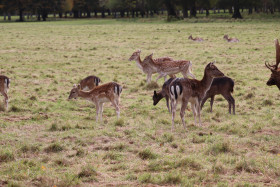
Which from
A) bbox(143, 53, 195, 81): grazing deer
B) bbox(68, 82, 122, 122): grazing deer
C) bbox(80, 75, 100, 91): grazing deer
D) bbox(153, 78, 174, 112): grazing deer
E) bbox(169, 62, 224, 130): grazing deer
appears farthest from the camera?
bbox(143, 53, 195, 81): grazing deer

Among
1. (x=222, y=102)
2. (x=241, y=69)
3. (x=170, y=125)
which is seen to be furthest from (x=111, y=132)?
(x=241, y=69)

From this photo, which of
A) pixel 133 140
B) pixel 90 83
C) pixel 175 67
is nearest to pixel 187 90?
pixel 133 140

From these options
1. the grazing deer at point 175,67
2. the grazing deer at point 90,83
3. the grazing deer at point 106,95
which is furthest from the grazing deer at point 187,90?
the grazing deer at point 175,67

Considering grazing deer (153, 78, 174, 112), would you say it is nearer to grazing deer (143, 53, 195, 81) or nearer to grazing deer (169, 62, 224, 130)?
grazing deer (169, 62, 224, 130)

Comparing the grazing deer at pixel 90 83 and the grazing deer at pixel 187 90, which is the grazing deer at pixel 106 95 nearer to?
the grazing deer at pixel 187 90

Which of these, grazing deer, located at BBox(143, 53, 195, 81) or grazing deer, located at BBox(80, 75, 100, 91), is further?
grazing deer, located at BBox(143, 53, 195, 81)

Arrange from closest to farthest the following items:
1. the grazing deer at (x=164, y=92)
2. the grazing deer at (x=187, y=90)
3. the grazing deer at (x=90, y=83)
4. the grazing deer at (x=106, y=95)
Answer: the grazing deer at (x=187, y=90), the grazing deer at (x=106, y=95), the grazing deer at (x=164, y=92), the grazing deer at (x=90, y=83)

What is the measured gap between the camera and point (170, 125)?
32.0 ft

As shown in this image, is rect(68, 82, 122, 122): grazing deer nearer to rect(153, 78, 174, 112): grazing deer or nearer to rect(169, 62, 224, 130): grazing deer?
rect(153, 78, 174, 112): grazing deer

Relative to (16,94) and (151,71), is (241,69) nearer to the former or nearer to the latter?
(151,71)

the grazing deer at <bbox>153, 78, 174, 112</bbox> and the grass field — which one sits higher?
the grazing deer at <bbox>153, 78, 174, 112</bbox>

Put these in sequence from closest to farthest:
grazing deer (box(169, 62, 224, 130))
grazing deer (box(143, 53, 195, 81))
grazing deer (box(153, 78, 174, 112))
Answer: grazing deer (box(169, 62, 224, 130)), grazing deer (box(153, 78, 174, 112)), grazing deer (box(143, 53, 195, 81))

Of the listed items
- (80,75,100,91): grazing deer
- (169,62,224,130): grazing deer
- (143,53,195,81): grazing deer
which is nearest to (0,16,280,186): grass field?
(80,75,100,91): grazing deer

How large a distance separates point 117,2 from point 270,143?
79.3 meters
